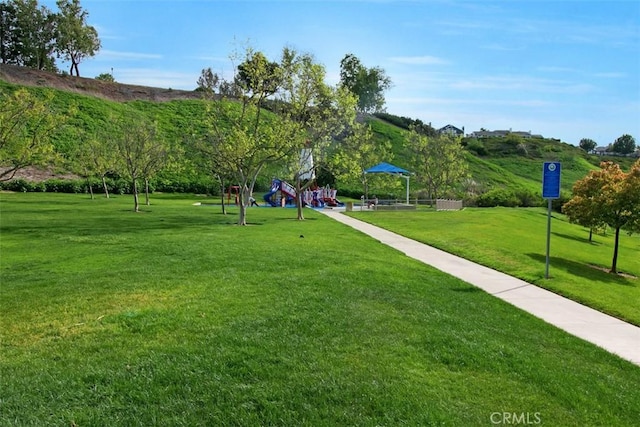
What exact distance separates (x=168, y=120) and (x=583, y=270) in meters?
52.9

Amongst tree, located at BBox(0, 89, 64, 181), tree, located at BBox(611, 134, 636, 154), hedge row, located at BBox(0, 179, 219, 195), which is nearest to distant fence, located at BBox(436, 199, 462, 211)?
hedge row, located at BBox(0, 179, 219, 195)

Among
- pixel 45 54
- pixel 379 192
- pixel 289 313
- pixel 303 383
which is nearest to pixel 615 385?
pixel 303 383

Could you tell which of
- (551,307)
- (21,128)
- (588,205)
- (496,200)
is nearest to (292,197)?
(496,200)

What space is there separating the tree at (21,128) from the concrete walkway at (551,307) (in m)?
12.4

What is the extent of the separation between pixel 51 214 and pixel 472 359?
21.7 meters

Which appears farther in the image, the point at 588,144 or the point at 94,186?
the point at 588,144

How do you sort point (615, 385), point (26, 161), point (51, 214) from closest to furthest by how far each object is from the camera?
point (615, 385) → point (26, 161) → point (51, 214)

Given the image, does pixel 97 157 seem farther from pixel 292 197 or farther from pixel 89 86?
pixel 89 86

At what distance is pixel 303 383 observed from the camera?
4148 millimetres

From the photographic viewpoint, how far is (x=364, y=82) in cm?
9156

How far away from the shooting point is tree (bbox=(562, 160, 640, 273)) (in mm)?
16062

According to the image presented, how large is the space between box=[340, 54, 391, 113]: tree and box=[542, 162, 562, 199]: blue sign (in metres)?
80.2

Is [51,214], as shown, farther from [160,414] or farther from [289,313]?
[160,414]

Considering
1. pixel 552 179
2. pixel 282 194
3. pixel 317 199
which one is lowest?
pixel 317 199
